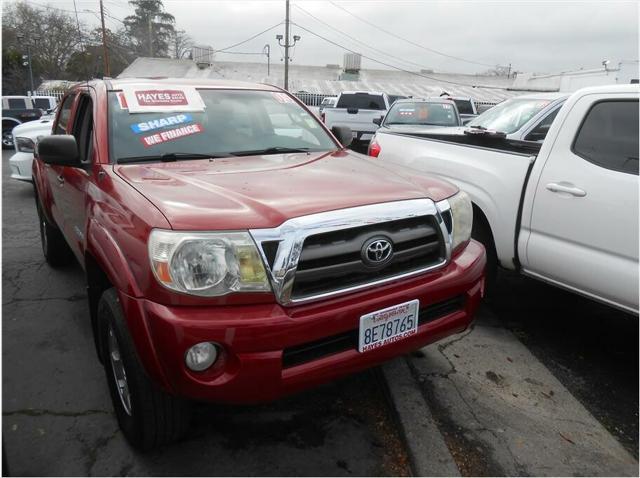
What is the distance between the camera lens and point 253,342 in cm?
184

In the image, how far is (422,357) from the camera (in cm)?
317

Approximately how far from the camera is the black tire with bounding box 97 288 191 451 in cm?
204

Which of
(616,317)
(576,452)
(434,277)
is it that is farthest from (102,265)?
(616,317)

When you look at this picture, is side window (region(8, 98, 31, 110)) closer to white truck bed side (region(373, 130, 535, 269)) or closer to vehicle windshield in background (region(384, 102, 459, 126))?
vehicle windshield in background (region(384, 102, 459, 126))

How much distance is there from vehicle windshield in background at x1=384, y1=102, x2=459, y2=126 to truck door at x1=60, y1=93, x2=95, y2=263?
8.11 meters

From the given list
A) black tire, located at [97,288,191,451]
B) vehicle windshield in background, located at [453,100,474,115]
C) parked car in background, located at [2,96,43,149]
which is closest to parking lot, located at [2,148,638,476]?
black tire, located at [97,288,191,451]

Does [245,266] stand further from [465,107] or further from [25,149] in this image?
[465,107]

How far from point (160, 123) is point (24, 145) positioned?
6224 millimetres

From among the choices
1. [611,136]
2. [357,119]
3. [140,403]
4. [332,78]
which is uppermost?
[332,78]

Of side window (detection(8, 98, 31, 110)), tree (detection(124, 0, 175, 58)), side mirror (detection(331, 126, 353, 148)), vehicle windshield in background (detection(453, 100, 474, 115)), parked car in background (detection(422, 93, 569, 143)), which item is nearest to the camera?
side mirror (detection(331, 126, 353, 148))

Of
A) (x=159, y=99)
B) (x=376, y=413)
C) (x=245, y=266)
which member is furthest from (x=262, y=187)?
(x=376, y=413)

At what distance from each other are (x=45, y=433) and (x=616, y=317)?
4.09 metres

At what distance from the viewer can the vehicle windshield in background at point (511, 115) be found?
6.60 meters

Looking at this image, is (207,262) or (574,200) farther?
(574,200)
